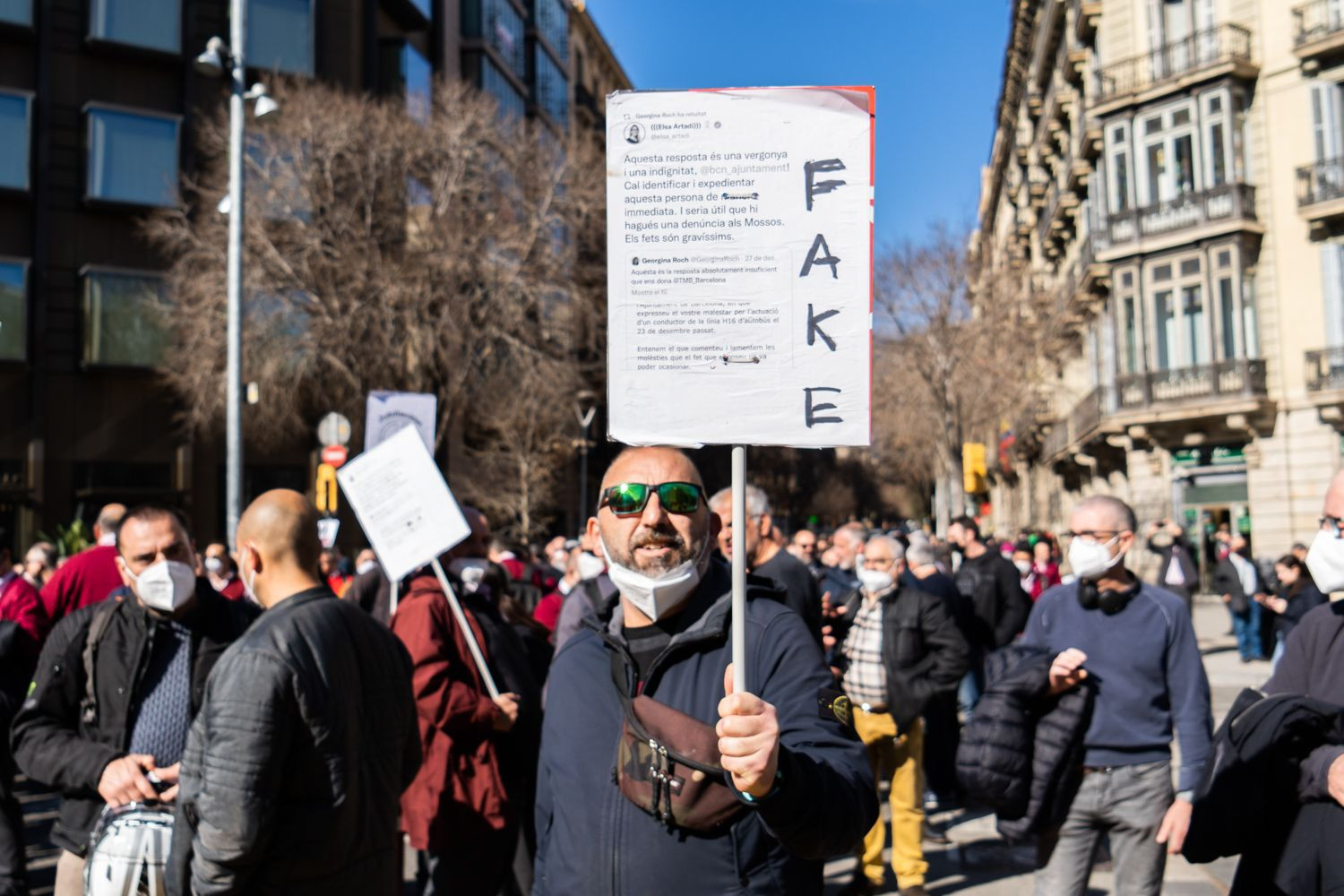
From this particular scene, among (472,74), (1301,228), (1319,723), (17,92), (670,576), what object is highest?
(472,74)

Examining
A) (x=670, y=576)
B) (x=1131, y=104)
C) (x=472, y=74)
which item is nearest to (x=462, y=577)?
(x=670, y=576)

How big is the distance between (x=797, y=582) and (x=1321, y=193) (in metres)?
25.5

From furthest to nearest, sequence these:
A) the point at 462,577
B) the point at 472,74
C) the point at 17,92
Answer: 1. the point at 472,74
2. the point at 17,92
3. the point at 462,577

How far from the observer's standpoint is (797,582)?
5.90 m

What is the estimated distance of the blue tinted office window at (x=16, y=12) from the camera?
26203 mm

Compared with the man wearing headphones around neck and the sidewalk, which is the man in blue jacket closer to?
the man wearing headphones around neck

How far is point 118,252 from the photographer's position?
91.0ft

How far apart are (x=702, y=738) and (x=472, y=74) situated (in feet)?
126

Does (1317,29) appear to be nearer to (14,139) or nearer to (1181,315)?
(1181,315)

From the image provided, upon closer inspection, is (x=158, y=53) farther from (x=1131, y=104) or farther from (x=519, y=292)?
(x=1131, y=104)

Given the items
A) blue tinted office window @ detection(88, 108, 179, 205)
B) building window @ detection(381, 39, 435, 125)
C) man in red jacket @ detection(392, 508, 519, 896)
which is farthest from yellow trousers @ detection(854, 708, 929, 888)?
building window @ detection(381, 39, 435, 125)

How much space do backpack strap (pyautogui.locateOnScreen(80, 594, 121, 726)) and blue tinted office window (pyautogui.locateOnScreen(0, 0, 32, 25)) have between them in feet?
89.1

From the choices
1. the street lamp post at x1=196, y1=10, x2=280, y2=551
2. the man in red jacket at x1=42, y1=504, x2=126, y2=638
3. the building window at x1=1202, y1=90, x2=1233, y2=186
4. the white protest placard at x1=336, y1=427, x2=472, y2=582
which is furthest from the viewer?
the building window at x1=1202, y1=90, x2=1233, y2=186

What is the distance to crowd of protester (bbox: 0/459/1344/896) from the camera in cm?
262
